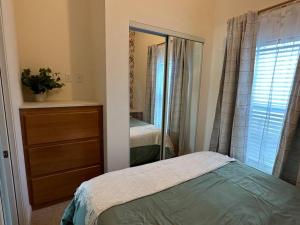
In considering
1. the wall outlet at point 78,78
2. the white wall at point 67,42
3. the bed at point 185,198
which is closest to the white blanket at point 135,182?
the bed at point 185,198

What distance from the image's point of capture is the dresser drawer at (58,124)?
180 cm

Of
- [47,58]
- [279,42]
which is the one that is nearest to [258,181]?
[279,42]

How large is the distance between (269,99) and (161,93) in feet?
3.99

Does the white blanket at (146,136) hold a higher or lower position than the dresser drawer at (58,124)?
lower

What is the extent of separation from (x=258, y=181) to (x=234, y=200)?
16.2 inches

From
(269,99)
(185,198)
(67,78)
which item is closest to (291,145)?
(269,99)

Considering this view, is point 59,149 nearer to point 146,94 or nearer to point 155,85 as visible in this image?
point 146,94

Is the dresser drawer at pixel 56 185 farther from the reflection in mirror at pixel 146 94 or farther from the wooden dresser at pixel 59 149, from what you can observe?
the reflection in mirror at pixel 146 94

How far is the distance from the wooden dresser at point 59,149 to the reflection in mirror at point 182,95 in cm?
96

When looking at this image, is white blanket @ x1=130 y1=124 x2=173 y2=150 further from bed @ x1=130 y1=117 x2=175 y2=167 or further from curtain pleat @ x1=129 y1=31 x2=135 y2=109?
curtain pleat @ x1=129 y1=31 x2=135 y2=109

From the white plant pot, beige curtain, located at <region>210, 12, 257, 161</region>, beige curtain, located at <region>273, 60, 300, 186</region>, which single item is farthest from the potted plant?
beige curtain, located at <region>273, 60, 300, 186</region>

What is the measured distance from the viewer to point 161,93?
2.42 m

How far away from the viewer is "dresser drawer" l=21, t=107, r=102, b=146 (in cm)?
180

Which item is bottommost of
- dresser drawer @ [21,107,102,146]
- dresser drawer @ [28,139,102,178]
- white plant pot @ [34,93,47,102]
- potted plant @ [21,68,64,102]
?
dresser drawer @ [28,139,102,178]
